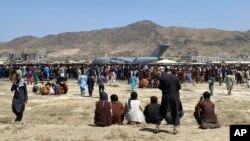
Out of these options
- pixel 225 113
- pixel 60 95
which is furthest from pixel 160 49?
pixel 225 113

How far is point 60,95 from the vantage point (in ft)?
74.9

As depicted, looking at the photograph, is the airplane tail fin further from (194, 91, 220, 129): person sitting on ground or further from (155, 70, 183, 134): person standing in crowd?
(155, 70, 183, 134): person standing in crowd

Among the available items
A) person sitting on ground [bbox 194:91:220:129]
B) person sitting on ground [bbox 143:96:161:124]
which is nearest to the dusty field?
person sitting on ground [bbox 194:91:220:129]

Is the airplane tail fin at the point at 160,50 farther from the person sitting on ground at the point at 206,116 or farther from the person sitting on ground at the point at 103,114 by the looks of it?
the person sitting on ground at the point at 206,116

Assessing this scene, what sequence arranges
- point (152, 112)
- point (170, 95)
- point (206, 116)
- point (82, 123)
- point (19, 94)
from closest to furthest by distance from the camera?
1. point (170, 95)
2. point (206, 116)
3. point (152, 112)
4. point (19, 94)
5. point (82, 123)

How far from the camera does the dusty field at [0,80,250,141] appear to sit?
418 inches

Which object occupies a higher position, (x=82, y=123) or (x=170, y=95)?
(x=170, y=95)

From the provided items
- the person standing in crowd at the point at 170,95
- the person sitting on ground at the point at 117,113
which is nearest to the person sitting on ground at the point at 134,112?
the person sitting on ground at the point at 117,113

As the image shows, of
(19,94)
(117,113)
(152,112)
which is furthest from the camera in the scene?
(19,94)

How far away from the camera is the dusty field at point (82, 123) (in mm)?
10625

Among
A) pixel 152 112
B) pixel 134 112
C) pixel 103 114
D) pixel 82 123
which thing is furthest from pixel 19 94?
pixel 152 112

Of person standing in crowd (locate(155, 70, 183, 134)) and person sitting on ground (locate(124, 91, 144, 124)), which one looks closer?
person standing in crowd (locate(155, 70, 183, 134))

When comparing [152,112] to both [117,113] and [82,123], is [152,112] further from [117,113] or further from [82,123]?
[82,123]

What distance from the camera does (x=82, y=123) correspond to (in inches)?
562
